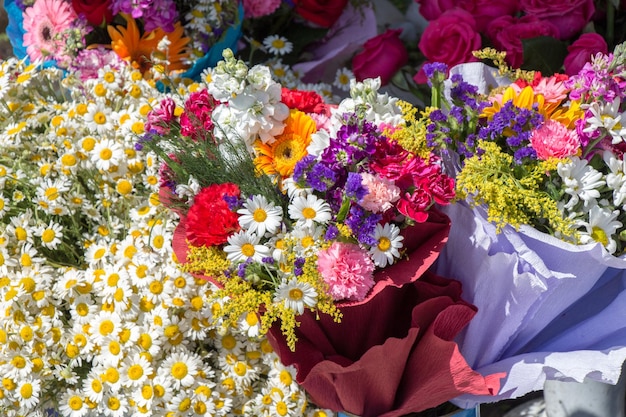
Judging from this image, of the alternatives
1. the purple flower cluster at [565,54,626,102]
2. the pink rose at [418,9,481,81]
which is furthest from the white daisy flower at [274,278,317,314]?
the pink rose at [418,9,481,81]

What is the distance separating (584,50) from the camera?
3.83 ft

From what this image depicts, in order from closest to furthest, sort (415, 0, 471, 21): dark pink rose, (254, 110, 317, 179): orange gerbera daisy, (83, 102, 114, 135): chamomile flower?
(254, 110, 317, 179): orange gerbera daisy < (83, 102, 114, 135): chamomile flower < (415, 0, 471, 21): dark pink rose

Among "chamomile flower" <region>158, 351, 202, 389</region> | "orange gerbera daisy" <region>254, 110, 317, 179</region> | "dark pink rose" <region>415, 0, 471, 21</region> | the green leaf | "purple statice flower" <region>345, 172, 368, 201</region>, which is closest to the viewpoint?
"purple statice flower" <region>345, 172, 368, 201</region>

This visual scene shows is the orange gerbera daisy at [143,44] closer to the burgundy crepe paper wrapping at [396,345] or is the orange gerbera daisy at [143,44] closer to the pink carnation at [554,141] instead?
the burgundy crepe paper wrapping at [396,345]

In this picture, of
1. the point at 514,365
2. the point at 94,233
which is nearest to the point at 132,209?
the point at 94,233

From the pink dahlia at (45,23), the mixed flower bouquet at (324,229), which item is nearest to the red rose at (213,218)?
the mixed flower bouquet at (324,229)

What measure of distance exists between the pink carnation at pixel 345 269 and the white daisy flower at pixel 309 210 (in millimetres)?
35

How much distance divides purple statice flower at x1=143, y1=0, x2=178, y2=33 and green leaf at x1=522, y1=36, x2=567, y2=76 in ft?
1.89

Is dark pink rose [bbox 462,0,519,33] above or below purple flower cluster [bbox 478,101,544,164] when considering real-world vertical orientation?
below

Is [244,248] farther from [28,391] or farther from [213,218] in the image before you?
[28,391]

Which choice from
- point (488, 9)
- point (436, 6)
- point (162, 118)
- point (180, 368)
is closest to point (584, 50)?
point (488, 9)

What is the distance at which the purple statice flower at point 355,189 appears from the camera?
74 centimetres

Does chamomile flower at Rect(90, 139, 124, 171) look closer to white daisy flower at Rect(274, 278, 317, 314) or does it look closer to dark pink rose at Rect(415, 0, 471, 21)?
white daisy flower at Rect(274, 278, 317, 314)

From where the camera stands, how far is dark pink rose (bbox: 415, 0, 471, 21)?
132 cm
